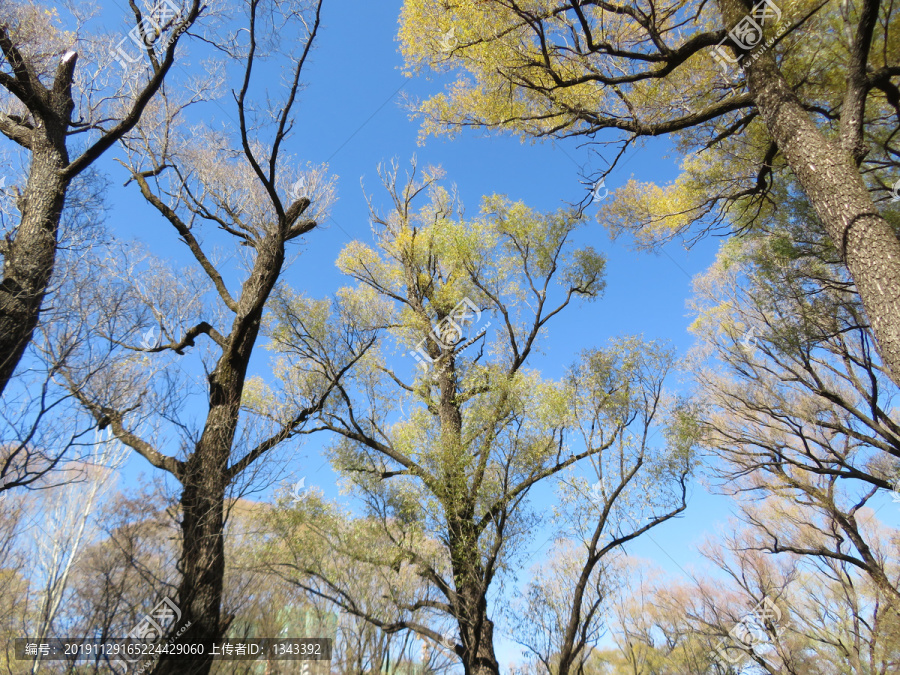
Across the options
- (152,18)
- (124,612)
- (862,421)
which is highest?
(152,18)

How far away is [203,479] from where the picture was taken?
12.5ft

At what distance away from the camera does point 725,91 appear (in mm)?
6145

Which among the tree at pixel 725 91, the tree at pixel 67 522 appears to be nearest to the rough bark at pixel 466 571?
the tree at pixel 725 91

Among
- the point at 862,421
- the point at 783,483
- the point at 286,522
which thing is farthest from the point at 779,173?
the point at 286,522

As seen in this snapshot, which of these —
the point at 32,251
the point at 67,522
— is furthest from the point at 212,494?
the point at 67,522

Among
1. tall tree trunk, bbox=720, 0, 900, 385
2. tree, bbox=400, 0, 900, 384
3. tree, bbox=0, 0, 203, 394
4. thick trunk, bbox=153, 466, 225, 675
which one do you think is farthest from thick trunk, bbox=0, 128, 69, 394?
tall tree trunk, bbox=720, 0, 900, 385

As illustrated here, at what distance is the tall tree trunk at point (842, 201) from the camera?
9.57ft

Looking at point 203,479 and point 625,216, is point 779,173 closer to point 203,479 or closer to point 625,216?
point 625,216

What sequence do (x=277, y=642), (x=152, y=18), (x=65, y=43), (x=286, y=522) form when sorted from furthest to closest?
(x=286, y=522) < (x=277, y=642) < (x=65, y=43) < (x=152, y=18)

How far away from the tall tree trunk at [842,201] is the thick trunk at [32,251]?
20.1ft

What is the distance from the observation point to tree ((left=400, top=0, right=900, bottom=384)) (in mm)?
3389

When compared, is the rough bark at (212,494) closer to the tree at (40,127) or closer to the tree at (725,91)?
the tree at (40,127)

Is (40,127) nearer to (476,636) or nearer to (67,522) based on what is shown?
(476,636)

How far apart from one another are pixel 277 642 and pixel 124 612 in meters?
2.00
